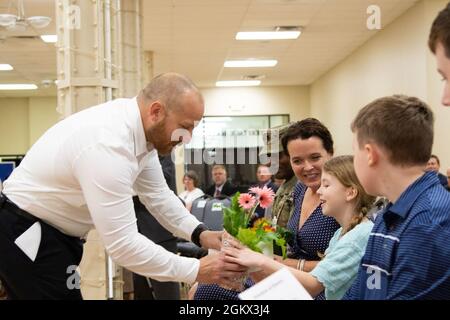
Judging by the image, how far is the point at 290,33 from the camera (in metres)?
8.34

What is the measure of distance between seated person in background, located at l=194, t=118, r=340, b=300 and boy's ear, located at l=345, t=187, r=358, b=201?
0.28m

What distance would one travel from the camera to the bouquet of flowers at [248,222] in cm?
174

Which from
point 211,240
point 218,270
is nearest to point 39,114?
point 211,240

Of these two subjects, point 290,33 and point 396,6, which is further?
point 290,33

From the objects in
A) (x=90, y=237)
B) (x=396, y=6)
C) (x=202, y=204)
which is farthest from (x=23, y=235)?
(x=396, y=6)

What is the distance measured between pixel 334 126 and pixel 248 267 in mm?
9754

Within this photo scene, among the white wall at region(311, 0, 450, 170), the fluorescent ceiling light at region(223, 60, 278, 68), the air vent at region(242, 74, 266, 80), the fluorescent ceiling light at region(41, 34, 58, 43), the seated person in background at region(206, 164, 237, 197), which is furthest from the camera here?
the air vent at region(242, 74, 266, 80)

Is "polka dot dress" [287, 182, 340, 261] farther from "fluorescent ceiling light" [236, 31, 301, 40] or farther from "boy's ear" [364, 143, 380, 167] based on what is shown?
"fluorescent ceiling light" [236, 31, 301, 40]

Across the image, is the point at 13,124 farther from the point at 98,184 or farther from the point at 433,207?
the point at 433,207

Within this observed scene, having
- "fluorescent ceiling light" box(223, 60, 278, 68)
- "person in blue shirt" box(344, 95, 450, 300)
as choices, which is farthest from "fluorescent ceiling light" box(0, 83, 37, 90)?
"person in blue shirt" box(344, 95, 450, 300)

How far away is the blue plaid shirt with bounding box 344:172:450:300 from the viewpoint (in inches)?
44.9

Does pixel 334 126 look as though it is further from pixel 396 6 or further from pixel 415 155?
pixel 415 155

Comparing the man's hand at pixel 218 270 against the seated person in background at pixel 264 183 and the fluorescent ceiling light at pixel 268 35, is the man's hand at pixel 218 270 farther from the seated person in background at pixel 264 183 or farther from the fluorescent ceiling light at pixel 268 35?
the fluorescent ceiling light at pixel 268 35

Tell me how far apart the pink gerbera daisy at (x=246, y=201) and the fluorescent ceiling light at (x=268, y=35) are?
22.0 ft
